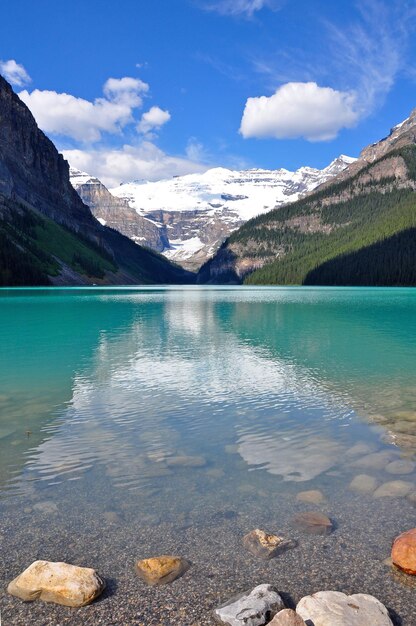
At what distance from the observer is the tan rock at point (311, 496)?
10.1m

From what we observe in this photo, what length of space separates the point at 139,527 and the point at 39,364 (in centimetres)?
2129

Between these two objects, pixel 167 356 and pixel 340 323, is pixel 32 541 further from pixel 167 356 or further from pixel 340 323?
pixel 340 323

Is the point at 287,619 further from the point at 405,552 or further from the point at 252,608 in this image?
the point at 405,552

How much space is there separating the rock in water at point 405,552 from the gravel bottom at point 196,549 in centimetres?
19

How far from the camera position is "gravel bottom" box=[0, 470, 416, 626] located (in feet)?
22.0

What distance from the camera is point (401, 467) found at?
11938mm

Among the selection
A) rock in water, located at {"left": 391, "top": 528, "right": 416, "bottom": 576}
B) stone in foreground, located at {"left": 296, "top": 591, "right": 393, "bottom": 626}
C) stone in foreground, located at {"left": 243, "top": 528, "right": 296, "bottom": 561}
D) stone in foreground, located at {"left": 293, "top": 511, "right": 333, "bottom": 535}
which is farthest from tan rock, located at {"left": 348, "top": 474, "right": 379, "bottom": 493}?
stone in foreground, located at {"left": 296, "top": 591, "right": 393, "bottom": 626}

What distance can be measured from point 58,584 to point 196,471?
210 inches

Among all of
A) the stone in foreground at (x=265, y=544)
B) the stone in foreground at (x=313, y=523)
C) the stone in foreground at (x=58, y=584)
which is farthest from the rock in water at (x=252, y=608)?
the stone in foreground at (x=313, y=523)

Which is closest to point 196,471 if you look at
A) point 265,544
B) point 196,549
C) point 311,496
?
point 311,496

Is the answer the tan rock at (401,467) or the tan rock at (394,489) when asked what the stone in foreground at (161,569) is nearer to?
the tan rock at (394,489)

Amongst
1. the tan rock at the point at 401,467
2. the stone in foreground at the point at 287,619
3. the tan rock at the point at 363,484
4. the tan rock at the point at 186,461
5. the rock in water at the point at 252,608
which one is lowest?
the tan rock at the point at 186,461

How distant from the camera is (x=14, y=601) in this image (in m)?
6.79

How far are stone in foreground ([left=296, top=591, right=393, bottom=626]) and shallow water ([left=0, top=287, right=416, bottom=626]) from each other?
1.49 ft
